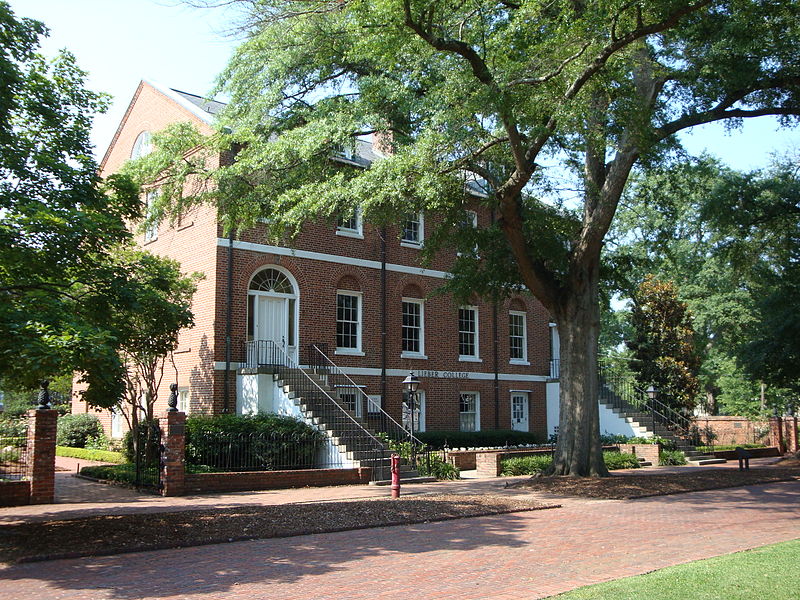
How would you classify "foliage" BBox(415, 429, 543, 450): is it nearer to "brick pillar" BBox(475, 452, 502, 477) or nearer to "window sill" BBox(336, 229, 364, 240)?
"brick pillar" BBox(475, 452, 502, 477)

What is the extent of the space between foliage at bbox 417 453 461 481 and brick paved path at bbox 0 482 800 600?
258 inches

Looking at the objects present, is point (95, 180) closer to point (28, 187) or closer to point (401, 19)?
point (28, 187)

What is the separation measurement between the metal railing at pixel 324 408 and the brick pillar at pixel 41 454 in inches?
267

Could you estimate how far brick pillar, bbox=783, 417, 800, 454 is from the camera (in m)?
29.4

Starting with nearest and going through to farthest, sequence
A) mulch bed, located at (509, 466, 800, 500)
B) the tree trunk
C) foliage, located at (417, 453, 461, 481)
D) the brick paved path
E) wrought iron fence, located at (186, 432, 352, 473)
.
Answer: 1. the brick paved path
2. mulch bed, located at (509, 466, 800, 500)
3. wrought iron fence, located at (186, 432, 352, 473)
4. the tree trunk
5. foliage, located at (417, 453, 461, 481)

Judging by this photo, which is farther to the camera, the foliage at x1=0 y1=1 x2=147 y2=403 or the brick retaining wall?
the brick retaining wall

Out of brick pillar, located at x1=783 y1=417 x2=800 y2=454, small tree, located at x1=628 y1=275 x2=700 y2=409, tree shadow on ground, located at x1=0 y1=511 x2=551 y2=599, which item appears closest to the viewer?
tree shadow on ground, located at x1=0 y1=511 x2=551 y2=599

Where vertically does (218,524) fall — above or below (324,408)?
below

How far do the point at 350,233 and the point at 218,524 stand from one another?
46.6 feet

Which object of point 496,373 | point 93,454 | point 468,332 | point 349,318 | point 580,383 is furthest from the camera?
point 496,373

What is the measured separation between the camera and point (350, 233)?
24.0 metres

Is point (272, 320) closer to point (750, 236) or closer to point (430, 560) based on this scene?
point (430, 560)

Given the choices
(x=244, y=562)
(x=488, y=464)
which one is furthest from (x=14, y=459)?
(x=488, y=464)

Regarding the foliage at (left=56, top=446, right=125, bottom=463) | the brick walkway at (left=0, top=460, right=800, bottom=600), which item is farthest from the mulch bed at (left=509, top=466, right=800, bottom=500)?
the foliage at (left=56, top=446, right=125, bottom=463)
